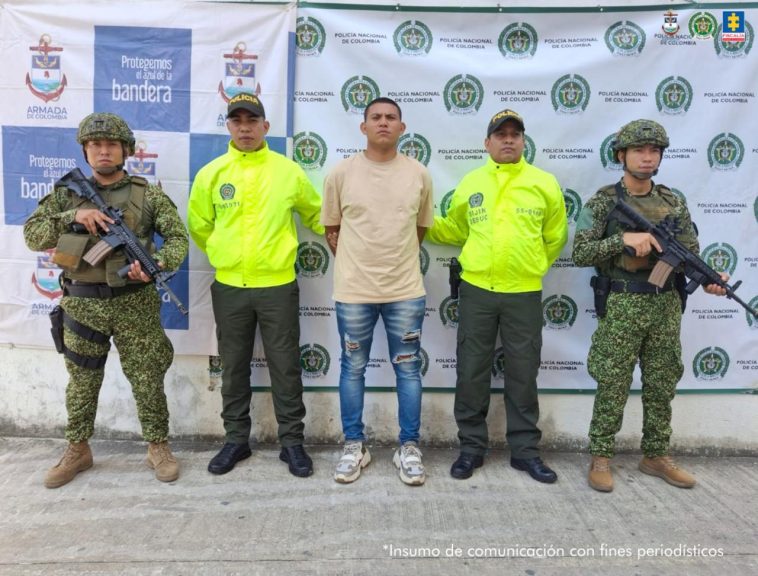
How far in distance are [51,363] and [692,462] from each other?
461 cm

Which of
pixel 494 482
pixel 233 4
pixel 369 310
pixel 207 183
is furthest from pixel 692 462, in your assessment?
pixel 233 4

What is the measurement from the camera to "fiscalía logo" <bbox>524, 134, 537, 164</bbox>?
12.9 ft

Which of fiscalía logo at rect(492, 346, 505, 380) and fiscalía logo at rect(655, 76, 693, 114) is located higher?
fiscalía logo at rect(655, 76, 693, 114)

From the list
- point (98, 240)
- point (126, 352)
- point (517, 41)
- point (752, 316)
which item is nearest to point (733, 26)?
point (517, 41)

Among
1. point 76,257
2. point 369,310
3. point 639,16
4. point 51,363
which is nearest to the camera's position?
point 76,257

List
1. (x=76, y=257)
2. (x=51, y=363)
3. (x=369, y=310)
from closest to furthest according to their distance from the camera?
(x=76, y=257) < (x=369, y=310) < (x=51, y=363)

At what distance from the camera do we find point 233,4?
3.85m

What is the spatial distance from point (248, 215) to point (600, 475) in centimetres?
270

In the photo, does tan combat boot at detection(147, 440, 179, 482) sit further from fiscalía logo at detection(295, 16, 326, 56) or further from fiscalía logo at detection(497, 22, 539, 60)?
fiscalía logo at detection(497, 22, 539, 60)

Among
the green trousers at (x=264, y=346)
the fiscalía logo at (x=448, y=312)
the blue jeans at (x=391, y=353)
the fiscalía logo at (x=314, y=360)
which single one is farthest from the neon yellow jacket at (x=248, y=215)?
the fiscalía logo at (x=448, y=312)

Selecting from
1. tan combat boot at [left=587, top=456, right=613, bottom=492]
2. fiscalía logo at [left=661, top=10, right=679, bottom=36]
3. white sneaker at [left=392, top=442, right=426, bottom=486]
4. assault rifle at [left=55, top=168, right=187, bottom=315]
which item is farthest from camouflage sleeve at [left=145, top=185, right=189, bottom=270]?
fiscalía logo at [left=661, top=10, right=679, bottom=36]

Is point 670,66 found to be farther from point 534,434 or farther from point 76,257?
point 76,257

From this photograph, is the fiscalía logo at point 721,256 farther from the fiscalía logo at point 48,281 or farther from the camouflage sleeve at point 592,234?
the fiscalía logo at point 48,281

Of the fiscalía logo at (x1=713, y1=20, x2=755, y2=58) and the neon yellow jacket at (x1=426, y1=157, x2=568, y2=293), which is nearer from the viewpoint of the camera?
the neon yellow jacket at (x1=426, y1=157, x2=568, y2=293)
